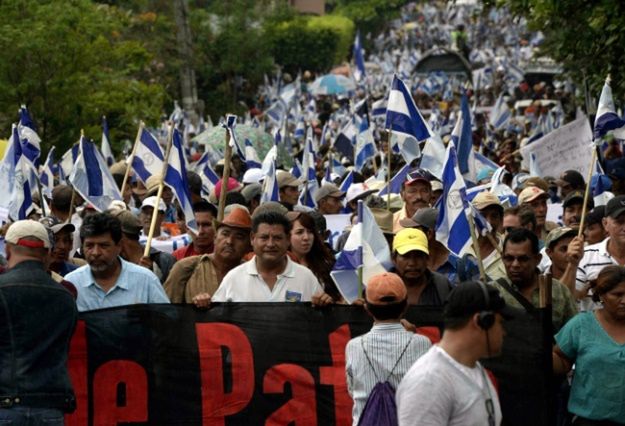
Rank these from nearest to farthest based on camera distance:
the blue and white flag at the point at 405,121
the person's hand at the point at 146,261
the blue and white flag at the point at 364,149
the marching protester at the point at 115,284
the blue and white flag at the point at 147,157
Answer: the marching protester at the point at 115,284 < the person's hand at the point at 146,261 < the blue and white flag at the point at 405,121 < the blue and white flag at the point at 147,157 < the blue and white flag at the point at 364,149

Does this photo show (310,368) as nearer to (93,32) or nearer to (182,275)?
(182,275)

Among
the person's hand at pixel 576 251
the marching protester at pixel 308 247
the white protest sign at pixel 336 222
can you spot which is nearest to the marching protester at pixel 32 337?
the marching protester at pixel 308 247

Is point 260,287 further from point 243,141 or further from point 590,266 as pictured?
point 243,141

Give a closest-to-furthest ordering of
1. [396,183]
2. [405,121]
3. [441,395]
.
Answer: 1. [441,395]
2. [405,121]
3. [396,183]

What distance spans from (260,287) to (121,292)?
2.48 ft

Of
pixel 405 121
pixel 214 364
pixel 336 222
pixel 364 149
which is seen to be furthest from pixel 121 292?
pixel 364 149

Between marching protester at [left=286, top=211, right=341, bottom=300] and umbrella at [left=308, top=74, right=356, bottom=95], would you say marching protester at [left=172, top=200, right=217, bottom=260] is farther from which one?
umbrella at [left=308, top=74, right=356, bottom=95]

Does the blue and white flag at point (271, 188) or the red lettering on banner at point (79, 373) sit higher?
the blue and white flag at point (271, 188)

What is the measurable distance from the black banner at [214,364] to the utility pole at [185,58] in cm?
3098

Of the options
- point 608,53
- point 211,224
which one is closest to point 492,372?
point 211,224

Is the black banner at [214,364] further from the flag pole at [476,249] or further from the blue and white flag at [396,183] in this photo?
the blue and white flag at [396,183]

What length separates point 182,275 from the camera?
9938 millimetres

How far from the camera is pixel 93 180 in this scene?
13070 millimetres

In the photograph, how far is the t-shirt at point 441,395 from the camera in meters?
5.90
